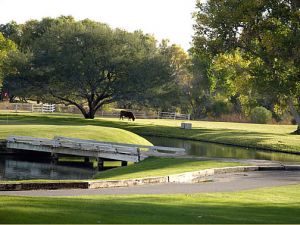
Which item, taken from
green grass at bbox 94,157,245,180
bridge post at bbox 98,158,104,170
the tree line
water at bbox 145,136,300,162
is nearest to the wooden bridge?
bridge post at bbox 98,158,104,170

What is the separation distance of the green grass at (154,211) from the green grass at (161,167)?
8.97 meters

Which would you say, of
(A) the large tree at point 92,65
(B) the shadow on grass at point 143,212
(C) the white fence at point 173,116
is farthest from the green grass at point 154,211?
(C) the white fence at point 173,116

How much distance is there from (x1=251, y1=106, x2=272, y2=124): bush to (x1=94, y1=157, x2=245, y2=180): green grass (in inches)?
2411

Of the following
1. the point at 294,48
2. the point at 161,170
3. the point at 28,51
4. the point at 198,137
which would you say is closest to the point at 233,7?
the point at 294,48

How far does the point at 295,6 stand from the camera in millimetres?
34781

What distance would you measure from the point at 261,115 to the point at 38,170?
6323cm

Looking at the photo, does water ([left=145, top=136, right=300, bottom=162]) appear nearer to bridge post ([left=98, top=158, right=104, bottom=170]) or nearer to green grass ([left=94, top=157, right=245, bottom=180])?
bridge post ([left=98, top=158, right=104, bottom=170])

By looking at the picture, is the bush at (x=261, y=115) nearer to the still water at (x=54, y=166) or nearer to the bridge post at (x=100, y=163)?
the still water at (x=54, y=166)

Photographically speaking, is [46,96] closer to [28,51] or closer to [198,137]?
[28,51]

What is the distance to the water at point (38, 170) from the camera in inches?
1118

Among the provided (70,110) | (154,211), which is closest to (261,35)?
(154,211)

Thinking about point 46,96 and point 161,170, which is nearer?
point 161,170

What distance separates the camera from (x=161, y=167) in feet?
89.7

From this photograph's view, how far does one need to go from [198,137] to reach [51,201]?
44.8 meters
